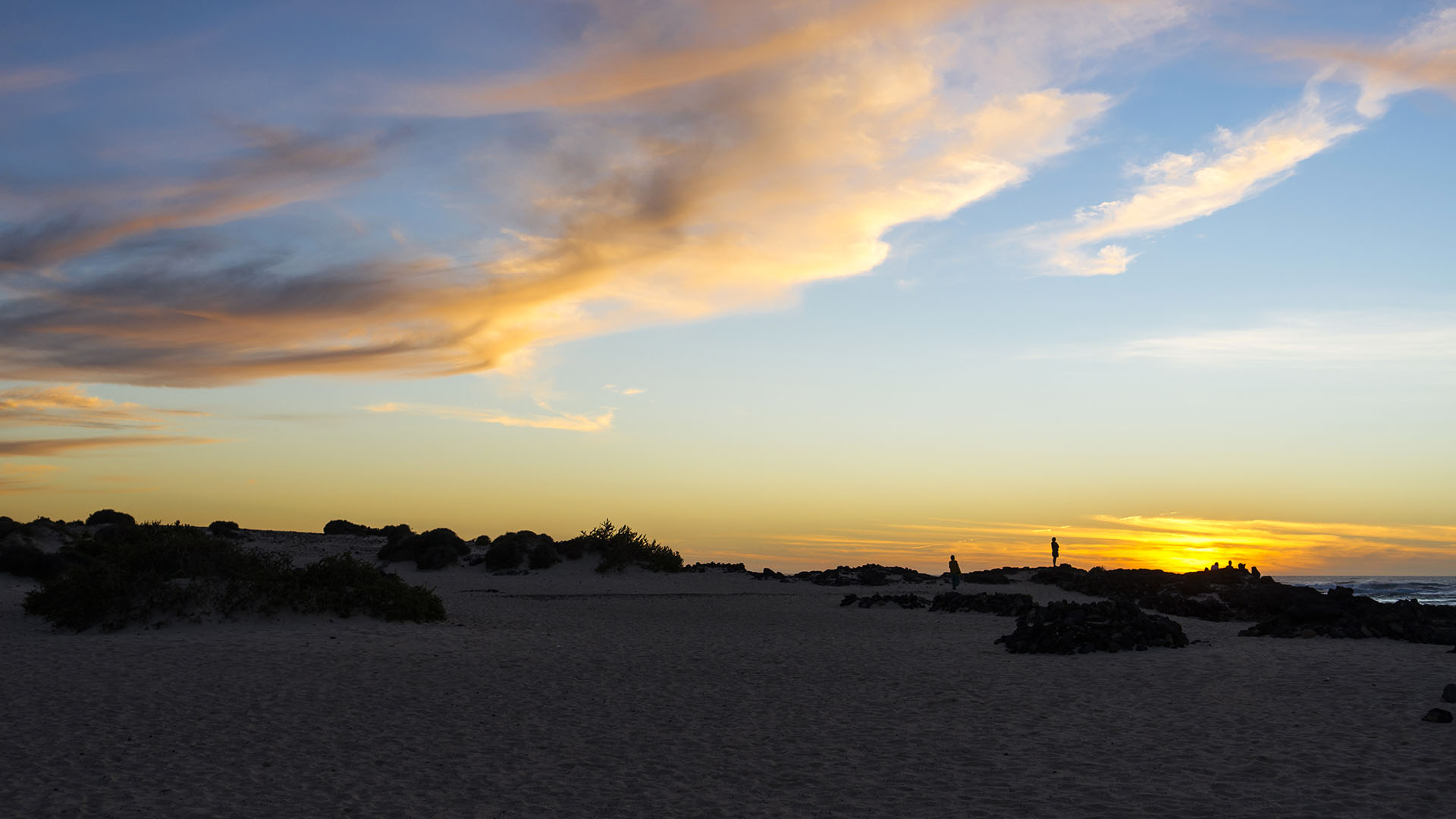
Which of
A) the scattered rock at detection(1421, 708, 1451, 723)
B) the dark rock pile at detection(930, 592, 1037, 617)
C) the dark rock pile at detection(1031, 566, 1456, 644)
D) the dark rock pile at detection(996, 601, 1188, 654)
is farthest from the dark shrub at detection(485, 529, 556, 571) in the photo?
the scattered rock at detection(1421, 708, 1451, 723)

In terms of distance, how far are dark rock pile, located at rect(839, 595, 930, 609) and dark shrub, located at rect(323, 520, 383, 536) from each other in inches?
1874

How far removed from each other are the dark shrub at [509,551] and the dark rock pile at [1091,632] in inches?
1289

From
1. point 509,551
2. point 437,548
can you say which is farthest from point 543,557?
point 437,548

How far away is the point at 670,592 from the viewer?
4341cm

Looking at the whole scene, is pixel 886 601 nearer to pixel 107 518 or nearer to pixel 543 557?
pixel 543 557

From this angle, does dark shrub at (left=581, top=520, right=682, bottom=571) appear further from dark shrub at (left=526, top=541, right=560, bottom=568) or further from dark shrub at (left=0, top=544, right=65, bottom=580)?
dark shrub at (left=0, top=544, right=65, bottom=580)

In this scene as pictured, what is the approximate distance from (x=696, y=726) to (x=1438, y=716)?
1093 centimetres

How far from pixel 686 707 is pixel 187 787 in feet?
25.1

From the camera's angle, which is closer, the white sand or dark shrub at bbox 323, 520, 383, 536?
the white sand

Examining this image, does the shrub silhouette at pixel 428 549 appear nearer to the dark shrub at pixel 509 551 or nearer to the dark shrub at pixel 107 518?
the dark shrub at pixel 509 551

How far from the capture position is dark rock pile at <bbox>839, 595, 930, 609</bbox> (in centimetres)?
3653

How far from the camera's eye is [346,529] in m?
73.6

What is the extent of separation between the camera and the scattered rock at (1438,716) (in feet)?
44.0

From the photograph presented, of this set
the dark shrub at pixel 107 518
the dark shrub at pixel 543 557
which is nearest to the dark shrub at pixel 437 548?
the dark shrub at pixel 543 557
